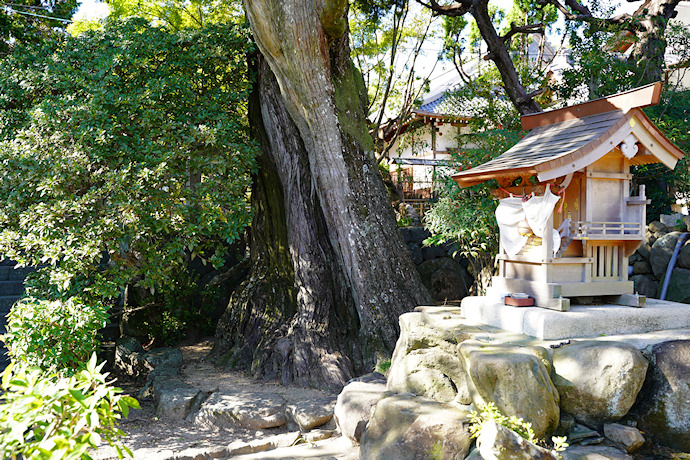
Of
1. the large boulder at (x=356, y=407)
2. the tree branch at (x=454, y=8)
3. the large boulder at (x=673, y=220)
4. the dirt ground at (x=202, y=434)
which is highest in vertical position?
the tree branch at (x=454, y=8)

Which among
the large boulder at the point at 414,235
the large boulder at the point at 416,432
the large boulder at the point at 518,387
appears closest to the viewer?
the large boulder at the point at 518,387

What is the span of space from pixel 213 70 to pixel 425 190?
761 centimetres

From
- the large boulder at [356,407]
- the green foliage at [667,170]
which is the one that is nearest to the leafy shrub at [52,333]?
the large boulder at [356,407]

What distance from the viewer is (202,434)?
6020 millimetres

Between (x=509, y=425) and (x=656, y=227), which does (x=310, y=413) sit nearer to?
(x=509, y=425)

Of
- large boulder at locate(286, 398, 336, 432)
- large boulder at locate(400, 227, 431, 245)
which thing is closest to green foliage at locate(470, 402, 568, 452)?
large boulder at locate(286, 398, 336, 432)

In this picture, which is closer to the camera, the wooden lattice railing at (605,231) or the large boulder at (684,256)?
the wooden lattice railing at (605,231)

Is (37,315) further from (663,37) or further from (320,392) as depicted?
(663,37)

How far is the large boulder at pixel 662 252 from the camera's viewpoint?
8.13m

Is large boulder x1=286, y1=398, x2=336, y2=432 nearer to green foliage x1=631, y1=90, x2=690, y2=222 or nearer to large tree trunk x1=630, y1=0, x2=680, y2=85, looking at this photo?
green foliage x1=631, y1=90, x2=690, y2=222

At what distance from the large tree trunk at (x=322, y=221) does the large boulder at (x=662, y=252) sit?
12.9 ft

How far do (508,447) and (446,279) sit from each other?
7165 millimetres

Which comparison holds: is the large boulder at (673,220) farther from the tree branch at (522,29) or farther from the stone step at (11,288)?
the stone step at (11,288)

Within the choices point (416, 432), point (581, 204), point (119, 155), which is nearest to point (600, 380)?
point (416, 432)
